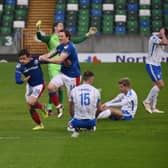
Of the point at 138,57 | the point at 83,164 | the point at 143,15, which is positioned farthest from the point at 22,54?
the point at 143,15

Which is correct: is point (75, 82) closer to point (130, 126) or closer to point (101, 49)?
point (130, 126)

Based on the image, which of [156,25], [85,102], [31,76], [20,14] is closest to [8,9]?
[20,14]

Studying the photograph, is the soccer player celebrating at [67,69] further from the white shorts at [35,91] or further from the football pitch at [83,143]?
the football pitch at [83,143]

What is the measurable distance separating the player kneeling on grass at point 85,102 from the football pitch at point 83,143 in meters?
0.31

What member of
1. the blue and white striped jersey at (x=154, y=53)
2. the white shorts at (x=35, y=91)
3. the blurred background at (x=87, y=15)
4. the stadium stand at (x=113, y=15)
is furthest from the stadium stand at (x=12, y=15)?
the white shorts at (x=35, y=91)

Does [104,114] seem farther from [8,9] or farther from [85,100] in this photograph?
[8,9]

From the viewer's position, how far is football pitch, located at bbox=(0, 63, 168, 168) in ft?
44.4

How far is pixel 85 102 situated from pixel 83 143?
108 centimetres

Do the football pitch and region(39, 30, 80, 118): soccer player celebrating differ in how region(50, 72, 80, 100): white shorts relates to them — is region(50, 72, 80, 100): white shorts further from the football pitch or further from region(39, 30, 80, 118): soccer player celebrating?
the football pitch

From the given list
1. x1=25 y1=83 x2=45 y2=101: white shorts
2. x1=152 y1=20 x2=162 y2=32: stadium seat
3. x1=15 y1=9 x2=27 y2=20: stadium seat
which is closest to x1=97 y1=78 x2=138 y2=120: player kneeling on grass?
x1=25 y1=83 x2=45 y2=101: white shorts

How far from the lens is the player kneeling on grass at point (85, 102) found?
16219 millimetres

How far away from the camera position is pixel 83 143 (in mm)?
15469

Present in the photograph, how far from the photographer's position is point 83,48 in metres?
37.4

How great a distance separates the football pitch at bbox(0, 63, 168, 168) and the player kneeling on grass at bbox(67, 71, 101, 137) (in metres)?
0.31
